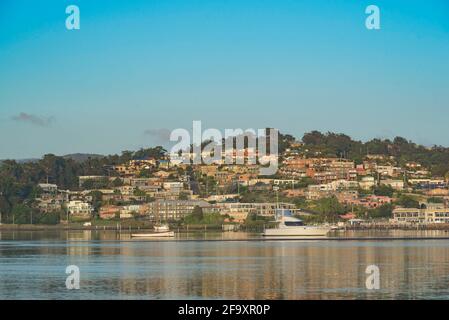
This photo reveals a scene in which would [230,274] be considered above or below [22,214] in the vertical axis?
below

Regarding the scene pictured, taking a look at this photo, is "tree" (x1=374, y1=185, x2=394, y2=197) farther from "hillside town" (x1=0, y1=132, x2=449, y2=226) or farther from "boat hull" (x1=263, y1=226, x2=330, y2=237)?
"boat hull" (x1=263, y1=226, x2=330, y2=237)

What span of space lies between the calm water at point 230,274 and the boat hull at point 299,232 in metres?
16.4

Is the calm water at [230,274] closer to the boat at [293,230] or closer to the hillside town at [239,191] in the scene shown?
the boat at [293,230]

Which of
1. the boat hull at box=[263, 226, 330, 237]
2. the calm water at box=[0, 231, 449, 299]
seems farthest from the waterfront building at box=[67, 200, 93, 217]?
the calm water at box=[0, 231, 449, 299]

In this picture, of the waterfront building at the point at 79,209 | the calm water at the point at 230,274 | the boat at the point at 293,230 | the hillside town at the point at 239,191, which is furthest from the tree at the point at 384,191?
the calm water at the point at 230,274

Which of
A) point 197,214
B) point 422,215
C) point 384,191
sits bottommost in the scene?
point 422,215

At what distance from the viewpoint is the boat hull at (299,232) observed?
57.7 metres

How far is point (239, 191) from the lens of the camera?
9612 centimetres

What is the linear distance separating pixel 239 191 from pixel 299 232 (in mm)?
38501

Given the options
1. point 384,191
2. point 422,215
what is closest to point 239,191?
point 384,191

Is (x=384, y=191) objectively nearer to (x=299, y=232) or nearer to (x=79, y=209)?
(x=79, y=209)

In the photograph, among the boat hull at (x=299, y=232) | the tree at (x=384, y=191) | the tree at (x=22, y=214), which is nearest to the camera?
the boat hull at (x=299, y=232)
